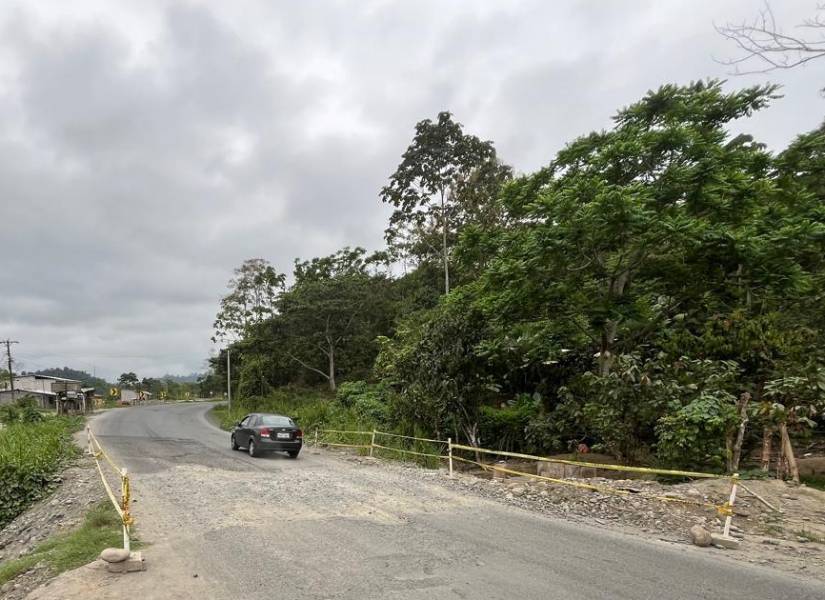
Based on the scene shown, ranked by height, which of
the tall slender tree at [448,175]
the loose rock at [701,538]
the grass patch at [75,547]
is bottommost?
the grass patch at [75,547]

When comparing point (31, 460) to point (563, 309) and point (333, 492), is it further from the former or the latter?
point (563, 309)

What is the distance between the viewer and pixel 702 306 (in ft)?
56.6

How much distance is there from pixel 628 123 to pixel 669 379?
8560 millimetres

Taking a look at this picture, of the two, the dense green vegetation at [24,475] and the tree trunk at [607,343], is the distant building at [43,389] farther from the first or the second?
the tree trunk at [607,343]

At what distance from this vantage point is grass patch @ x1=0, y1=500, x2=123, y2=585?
702 cm

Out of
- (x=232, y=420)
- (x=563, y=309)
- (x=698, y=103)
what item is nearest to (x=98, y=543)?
(x=563, y=309)

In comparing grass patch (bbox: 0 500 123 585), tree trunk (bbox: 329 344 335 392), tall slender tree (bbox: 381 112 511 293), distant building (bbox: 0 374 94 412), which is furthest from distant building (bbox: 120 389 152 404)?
grass patch (bbox: 0 500 123 585)

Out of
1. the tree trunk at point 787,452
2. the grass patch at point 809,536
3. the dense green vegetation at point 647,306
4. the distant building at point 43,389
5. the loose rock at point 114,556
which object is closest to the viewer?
the loose rock at point 114,556

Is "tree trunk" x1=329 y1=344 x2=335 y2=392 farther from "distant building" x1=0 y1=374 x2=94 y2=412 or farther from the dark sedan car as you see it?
"distant building" x1=0 y1=374 x2=94 y2=412

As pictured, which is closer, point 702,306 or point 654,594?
point 654,594

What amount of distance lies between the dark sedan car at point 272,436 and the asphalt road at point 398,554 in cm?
715

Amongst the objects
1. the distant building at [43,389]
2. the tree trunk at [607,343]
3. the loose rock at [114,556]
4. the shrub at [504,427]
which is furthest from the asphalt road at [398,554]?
the distant building at [43,389]

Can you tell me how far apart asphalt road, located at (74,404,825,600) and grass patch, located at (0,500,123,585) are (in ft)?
1.57

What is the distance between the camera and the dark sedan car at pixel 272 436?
18.9m
